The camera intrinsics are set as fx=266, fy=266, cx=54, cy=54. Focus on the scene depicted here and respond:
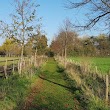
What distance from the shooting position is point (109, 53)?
332ft

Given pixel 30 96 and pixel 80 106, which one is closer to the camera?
pixel 80 106

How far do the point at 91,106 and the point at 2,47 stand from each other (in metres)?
103

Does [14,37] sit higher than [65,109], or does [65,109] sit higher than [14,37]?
[14,37]

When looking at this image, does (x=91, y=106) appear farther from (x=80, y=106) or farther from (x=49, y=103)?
(x=49, y=103)

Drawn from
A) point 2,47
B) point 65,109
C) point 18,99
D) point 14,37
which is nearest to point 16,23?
point 14,37

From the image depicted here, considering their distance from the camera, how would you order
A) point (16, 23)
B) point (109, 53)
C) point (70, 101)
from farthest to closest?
point (109, 53), point (16, 23), point (70, 101)

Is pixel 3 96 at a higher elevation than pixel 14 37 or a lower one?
lower

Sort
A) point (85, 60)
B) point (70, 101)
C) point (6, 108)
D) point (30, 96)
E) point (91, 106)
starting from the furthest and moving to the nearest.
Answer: point (85, 60) → point (30, 96) → point (70, 101) → point (91, 106) → point (6, 108)

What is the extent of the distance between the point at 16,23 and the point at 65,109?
13040mm

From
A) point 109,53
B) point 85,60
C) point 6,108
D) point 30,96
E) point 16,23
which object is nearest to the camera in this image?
point 6,108

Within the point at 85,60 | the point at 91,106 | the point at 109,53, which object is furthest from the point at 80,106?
the point at 109,53

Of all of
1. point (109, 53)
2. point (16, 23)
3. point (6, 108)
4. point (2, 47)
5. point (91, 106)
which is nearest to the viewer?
point (6, 108)

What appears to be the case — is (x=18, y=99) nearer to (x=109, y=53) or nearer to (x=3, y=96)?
(x=3, y=96)

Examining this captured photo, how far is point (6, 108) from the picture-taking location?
10.1 metres
